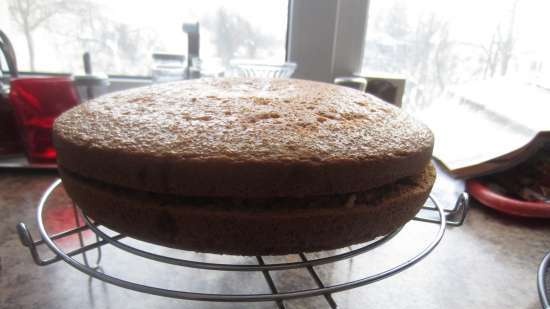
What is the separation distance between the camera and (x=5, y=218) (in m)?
0.62

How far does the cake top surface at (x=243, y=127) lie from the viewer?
331 mm

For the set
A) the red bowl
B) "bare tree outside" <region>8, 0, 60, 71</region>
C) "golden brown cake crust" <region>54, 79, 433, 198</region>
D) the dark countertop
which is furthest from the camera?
"bare tree outside" <region>8, 0, 60, 71</region>

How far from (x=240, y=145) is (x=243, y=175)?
0.03m

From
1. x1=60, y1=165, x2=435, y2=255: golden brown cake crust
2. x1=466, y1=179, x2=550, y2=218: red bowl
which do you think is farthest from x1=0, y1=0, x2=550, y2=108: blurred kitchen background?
x1=60, y1=165, x2=435, y2=255: golden brown cake crust

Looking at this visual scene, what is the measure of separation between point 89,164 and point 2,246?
1.07ft

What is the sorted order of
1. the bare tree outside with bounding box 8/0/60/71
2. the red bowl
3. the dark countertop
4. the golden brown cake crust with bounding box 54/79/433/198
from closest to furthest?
the golden brown cake crust with bounding box 54/79/433/198, the dark countertop, the red bowl, the bare tree outside with bounding box 8/0/60/71

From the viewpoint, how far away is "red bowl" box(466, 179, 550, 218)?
664mm

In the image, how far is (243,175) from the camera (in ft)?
1.05

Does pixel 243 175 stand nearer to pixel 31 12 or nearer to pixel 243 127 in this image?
pixel 243 127

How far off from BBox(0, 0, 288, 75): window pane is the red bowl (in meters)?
0.54

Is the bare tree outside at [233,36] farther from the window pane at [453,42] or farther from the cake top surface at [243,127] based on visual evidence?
the cake top surface at [243,127]

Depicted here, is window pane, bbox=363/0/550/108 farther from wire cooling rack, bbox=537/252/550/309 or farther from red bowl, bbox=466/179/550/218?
wire cooling rack, bbox=537/252/550/309

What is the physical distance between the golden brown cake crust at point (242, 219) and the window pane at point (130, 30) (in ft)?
2.03

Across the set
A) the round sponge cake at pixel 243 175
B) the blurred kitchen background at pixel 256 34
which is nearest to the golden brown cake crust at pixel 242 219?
the round sponge cake at pixel 243 175
